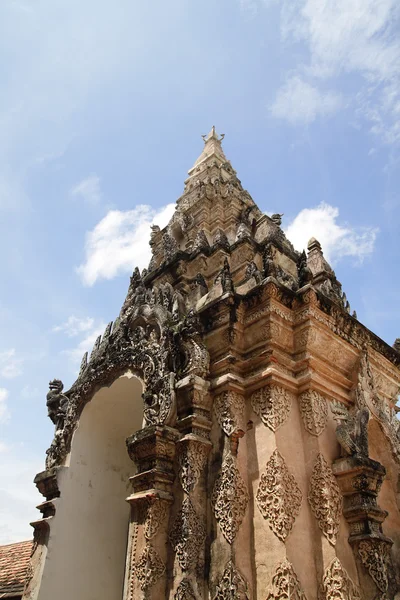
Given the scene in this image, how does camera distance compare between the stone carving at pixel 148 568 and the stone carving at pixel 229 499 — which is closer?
the stone carving at pixel 229 499

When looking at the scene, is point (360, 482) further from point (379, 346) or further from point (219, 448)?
point (379, 346)

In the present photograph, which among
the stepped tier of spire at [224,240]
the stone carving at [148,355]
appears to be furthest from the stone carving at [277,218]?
the stone carving at [148,355]

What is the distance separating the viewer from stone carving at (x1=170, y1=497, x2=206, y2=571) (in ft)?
19.2

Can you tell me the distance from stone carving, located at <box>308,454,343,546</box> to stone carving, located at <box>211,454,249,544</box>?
2.79 feet

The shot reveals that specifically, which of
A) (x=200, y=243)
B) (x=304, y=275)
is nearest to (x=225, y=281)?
(x=304, y=275)

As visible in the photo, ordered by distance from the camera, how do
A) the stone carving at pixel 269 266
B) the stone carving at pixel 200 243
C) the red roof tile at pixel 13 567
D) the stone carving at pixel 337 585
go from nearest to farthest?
the stone carving at pixel 337 585
the stone carving at pixel 269 266
the red roof tile at pixel 13 567
the stone carving at pixel 200 243

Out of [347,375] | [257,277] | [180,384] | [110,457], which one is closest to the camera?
[180,384]

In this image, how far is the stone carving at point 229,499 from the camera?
5801 millimetres

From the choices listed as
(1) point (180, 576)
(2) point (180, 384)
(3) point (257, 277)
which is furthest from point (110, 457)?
(3) point (257, 277)

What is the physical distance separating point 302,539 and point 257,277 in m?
4.12

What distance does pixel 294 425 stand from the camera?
652cm

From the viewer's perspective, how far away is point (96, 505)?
348 inches

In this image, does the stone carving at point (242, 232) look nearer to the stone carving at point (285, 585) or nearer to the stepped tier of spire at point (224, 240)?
the stepped tier of spire at point (224, 240)

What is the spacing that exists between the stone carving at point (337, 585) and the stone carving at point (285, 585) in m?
0.33
